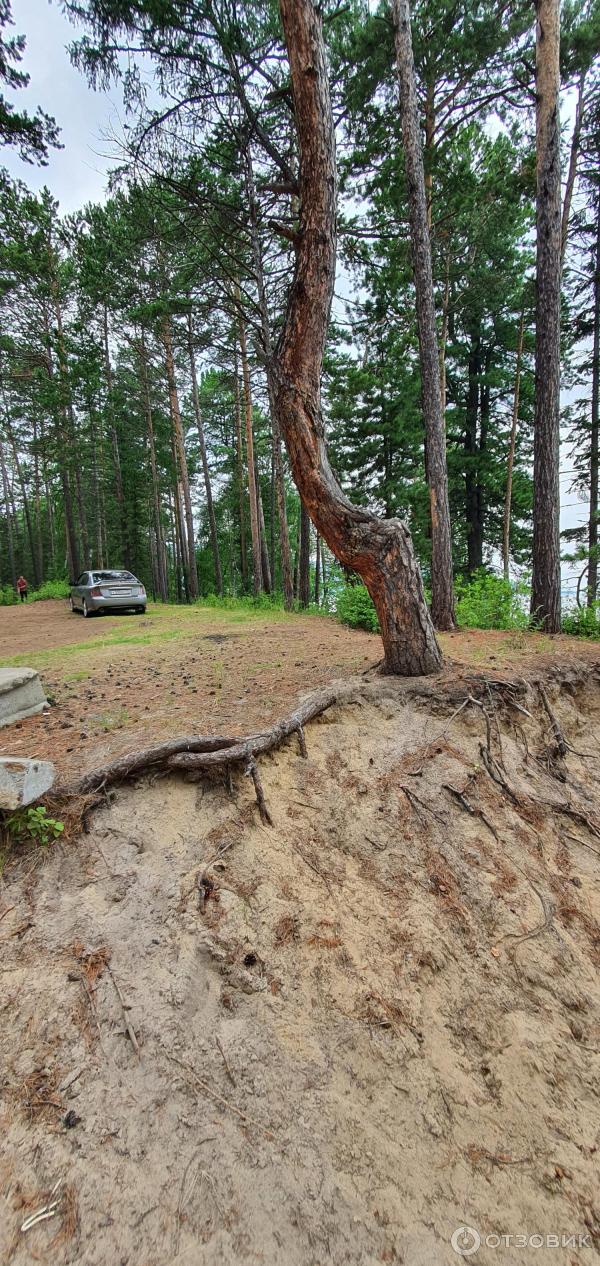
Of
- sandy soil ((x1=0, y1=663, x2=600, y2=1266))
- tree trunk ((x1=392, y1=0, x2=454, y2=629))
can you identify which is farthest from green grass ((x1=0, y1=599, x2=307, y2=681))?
tree trunk ((x1=392, y1=0, x2=454, y2=629))

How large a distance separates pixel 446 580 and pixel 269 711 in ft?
16.5

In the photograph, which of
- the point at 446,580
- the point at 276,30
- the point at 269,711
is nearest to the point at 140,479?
the point at 276,30

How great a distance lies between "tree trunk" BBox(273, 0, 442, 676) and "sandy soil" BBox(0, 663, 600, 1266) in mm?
1537

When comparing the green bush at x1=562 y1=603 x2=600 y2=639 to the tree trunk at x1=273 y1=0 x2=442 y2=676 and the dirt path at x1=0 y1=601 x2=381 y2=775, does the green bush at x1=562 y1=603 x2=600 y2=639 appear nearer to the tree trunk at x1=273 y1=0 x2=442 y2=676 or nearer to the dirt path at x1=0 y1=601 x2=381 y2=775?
the dirt path at x1=0 y1=601 x2=381 y2=775

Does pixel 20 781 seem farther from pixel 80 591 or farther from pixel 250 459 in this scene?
pixel 250 459

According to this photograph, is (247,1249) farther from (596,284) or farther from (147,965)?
(596,284)

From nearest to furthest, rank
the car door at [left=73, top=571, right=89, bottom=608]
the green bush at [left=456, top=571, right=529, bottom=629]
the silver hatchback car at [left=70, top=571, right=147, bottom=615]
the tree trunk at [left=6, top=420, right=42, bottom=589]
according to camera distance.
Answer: the green bush at [left=456, top=571, right=529, bottom=629] → the silver hatchback car at [left=70, top=571, right=147, bottom=615] → the car door at [left=73, top=571, right=89, bottom=608] → the tree trunk at [left=6, top=420, right=42, bottom=589]

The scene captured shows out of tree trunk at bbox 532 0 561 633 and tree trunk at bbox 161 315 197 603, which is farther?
tree trunk at bbox 161 315 197 603

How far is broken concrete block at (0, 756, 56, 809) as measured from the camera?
2.46m

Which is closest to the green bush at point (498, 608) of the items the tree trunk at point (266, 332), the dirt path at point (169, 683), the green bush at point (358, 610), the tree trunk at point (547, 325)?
the tree trunk at point (547, 325)

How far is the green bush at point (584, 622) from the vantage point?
6.72 m

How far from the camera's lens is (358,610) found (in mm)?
9430

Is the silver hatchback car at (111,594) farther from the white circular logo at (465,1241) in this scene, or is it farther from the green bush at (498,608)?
the white circular logo at (465,1241)

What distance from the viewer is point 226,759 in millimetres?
2965
